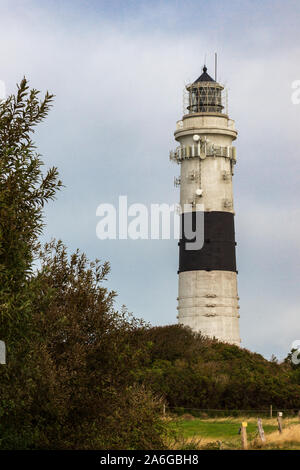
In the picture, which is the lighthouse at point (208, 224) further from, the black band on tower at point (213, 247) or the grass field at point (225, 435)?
the grass field at point (225, 435)

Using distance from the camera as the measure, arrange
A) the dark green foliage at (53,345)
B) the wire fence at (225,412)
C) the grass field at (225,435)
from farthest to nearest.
A: the wire fence at (225,412)
the grass field at (225,435)
the dark green foliage at (53,345)

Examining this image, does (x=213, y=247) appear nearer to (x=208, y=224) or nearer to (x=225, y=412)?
(x=208, y=224)

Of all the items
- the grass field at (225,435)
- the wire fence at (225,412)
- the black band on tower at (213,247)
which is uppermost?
the black band on tower at (213,247)

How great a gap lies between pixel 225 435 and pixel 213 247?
2783 cm

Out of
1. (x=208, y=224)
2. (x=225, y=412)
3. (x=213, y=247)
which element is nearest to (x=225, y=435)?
(x=225, y=412)

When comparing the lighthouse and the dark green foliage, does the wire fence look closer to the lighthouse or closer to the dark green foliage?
the lighthouse

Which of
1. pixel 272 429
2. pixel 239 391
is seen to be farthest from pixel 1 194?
pixel 239 391

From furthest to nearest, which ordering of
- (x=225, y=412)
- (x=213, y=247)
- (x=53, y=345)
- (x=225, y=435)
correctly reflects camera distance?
(x=213, y=247) → (x=225, y=412) → (x=225, y=435) → (x=53, y=345)

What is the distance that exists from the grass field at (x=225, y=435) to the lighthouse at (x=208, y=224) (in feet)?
58.4

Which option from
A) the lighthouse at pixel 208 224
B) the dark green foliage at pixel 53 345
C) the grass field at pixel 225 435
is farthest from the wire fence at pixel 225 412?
the dark green foliage at pixel 53 345

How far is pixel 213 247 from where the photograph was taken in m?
69.1

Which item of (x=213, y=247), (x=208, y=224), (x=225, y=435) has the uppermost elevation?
(x=208, y=224)

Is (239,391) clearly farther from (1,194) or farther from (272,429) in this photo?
(1,194)

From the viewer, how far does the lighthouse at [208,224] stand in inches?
2731
